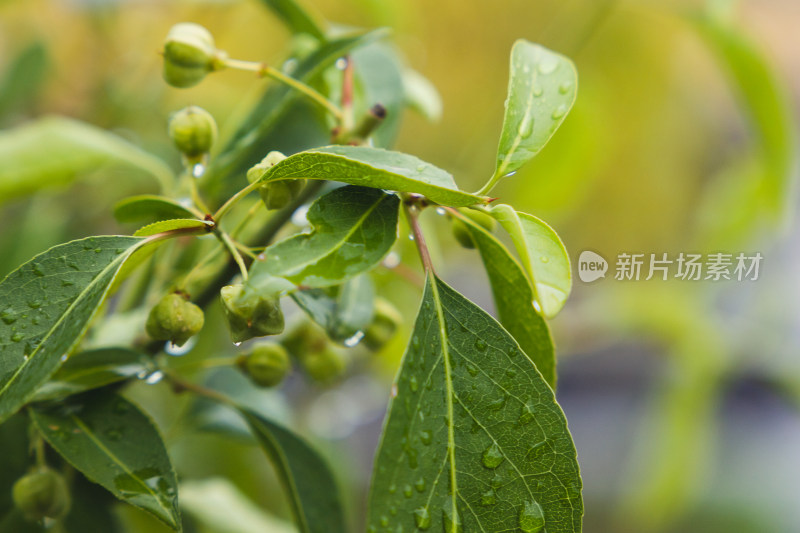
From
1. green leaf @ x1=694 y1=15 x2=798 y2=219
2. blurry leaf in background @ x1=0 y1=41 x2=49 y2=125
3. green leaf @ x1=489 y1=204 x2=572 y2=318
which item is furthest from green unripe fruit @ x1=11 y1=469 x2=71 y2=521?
green leaf @ x1=694 y1=15 x2=798 y2=219

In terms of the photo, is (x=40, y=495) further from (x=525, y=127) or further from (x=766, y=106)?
(x=766, y=106)

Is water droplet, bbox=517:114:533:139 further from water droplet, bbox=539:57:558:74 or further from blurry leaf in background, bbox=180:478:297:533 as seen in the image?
blurry leaf in background, bbox=180:478:297:533

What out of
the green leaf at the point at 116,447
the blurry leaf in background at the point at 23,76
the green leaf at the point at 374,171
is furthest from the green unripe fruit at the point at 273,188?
the blurry leaf in background at the point at 23,76

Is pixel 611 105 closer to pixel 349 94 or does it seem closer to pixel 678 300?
pixel 678 300

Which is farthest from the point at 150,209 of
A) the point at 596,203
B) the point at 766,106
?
the point at 596,203

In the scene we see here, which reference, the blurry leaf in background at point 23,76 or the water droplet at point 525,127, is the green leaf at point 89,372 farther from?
the blurry leaf in background at point 23,76
